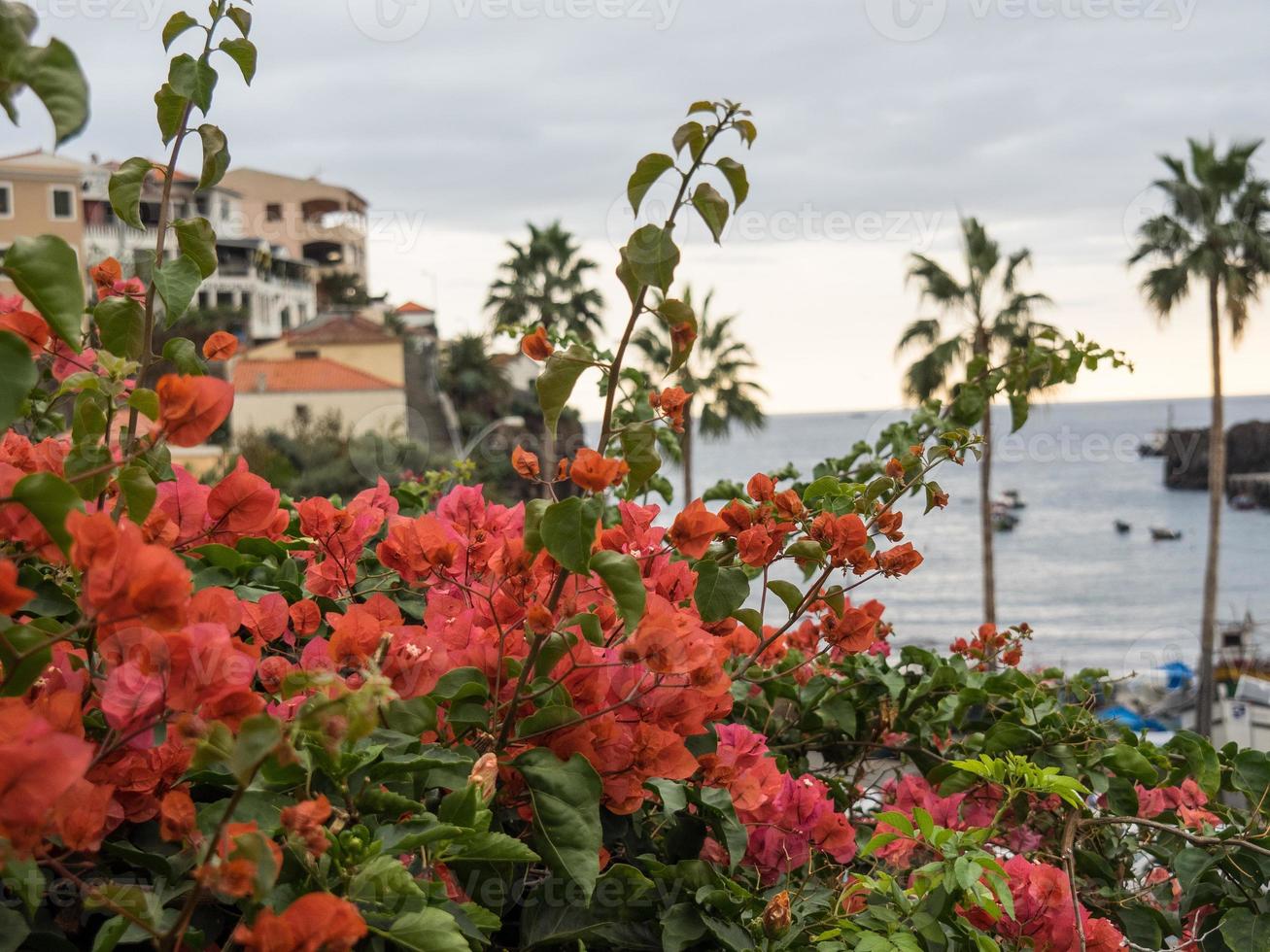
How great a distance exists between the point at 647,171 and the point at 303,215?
6152 cm

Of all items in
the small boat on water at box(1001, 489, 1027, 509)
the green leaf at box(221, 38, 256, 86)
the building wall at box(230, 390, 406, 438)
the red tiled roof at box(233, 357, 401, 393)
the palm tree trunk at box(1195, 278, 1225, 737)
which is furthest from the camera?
the small boat on water at box(1001, 489, 1027, 509)

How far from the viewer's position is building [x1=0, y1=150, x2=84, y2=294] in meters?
37.1

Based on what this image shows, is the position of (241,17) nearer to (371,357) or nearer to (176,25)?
→ (176,25)

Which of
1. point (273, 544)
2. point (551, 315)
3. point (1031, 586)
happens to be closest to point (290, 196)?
point (551, 315)

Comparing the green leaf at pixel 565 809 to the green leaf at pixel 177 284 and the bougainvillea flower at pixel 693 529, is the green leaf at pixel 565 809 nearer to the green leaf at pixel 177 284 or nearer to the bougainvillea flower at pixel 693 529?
the bougainvillea flower at pixel 693 529

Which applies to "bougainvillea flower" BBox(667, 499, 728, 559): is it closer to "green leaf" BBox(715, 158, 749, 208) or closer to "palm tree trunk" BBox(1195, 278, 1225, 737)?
"green leaf" BBox(715, 158, 749, 208)

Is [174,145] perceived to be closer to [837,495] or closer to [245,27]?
[245,27]

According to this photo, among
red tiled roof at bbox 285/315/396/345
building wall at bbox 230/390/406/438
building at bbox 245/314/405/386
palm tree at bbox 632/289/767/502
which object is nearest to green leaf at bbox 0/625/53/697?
palm tree at bbox 632/289/767/502

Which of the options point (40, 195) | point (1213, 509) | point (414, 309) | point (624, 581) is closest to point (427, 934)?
point (624, 581)

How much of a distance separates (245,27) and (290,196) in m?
61.0

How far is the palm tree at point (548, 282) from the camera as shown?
100ft

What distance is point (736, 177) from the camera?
1.01 metres

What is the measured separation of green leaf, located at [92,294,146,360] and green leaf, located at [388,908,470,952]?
0.59 meters

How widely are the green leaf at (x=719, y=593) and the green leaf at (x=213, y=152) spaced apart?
2.01ft
